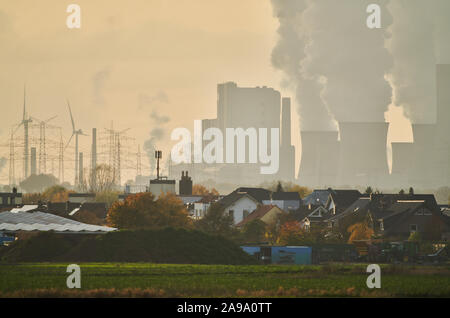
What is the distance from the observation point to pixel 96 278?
52219 mm

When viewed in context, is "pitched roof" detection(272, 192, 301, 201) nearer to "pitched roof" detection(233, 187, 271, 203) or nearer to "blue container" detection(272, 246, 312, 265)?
"pitched roof" detection(233, 187, 271, 203)

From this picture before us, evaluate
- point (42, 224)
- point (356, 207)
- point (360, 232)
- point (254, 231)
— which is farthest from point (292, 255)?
point (356, 207)

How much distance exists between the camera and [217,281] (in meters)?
52.1

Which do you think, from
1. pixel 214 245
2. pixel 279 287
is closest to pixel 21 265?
pixel 214 245

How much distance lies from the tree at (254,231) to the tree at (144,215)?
22.2ft

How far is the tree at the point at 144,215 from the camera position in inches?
3435

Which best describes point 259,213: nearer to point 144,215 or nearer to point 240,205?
point 240,205

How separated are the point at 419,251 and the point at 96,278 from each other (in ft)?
110

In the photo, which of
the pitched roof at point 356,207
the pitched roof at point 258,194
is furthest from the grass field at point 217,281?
the pitched roof at point 258,194

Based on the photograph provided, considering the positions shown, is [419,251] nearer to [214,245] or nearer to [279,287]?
[214,245]

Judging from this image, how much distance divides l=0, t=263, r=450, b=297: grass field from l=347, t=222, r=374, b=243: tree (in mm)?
20772

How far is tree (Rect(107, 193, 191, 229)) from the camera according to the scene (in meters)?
87.2

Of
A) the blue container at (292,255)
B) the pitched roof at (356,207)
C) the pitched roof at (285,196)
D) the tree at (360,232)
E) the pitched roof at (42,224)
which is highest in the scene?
the pitched roof at (285,196)

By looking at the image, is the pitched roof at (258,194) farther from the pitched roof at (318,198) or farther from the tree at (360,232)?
the tree at (360,232)
